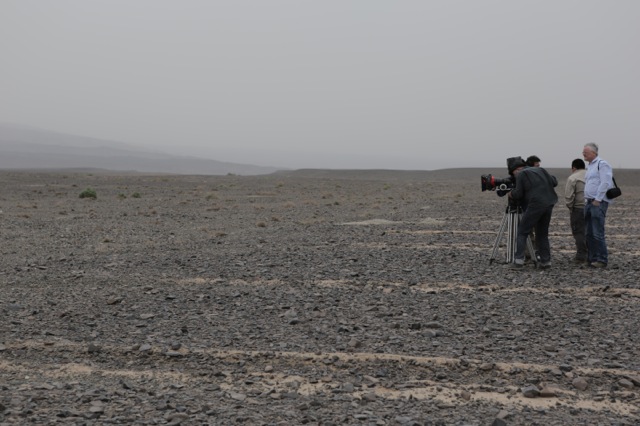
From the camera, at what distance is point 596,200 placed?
33.2 ft

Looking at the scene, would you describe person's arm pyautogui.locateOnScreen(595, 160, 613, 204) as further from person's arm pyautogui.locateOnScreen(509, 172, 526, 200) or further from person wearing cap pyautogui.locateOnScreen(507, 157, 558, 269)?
person's arm pyautogui.locateOnScreen(509, 172, 526, 200)

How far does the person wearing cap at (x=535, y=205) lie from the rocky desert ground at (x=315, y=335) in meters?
0.33

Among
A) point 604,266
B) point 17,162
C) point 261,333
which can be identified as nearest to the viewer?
point 261,333

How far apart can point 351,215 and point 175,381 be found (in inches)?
650

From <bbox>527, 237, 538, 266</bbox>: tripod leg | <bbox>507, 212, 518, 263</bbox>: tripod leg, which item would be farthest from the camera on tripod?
<bbox>527, 237, 538, 266</bbox>: tripod leg

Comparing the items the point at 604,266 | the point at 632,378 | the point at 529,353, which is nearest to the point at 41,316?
the point at 529,353

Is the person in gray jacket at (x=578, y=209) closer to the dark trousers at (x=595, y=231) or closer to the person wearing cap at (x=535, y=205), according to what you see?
the dark trousers at (x=595, y=231)

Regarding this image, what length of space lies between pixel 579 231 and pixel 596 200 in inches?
33.4

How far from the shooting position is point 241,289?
915 centimetres

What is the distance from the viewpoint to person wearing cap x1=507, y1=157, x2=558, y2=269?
33.5 feet

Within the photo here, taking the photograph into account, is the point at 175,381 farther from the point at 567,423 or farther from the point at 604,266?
the point at 604,266

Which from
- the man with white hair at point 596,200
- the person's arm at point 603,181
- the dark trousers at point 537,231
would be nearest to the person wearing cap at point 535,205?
the dark trousers at point 537,231

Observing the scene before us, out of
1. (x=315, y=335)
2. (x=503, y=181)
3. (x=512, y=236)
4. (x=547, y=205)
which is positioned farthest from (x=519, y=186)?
(x=315, y=335)

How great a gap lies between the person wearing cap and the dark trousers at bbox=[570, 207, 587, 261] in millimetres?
713
